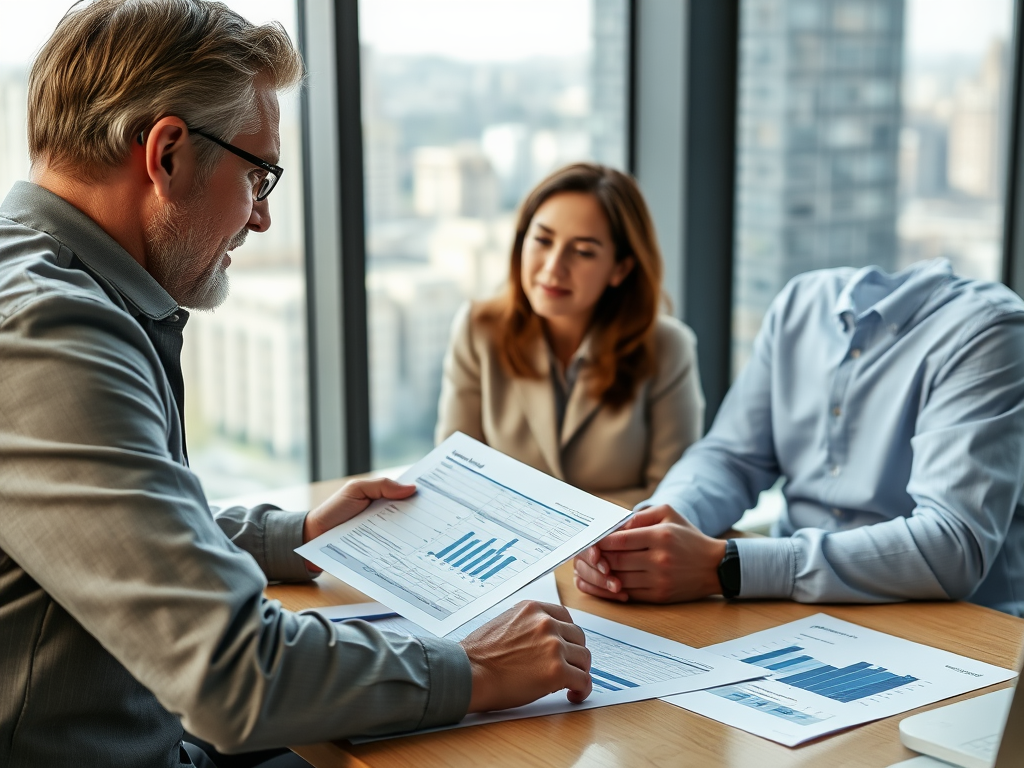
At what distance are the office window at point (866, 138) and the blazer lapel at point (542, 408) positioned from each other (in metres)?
1.16

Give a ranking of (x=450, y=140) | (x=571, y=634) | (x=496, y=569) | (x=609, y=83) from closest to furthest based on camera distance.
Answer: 1. (x=571, y=634)
2. (x=496, y=569)
3. (x=450, y=140)
4. (x=609, y=83)

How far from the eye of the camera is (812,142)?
3.38 m

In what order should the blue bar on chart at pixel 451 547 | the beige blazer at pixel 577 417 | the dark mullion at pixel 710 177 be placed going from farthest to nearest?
the dark mullion at pixel 710 177, the beige blazer at pixel 577 417, the blue bar on chart at pixel 451 547

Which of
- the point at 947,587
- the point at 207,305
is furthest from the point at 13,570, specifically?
the point at 947,587

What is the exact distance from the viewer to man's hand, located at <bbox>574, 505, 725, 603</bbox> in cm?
151

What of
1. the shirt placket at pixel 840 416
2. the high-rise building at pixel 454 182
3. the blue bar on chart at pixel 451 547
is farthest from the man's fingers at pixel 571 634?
the high-rise building at pixel 454 182

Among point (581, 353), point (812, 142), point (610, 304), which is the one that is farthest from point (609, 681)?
point (812, 142)

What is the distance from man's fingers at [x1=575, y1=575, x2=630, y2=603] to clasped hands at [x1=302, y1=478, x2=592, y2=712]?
0.25 metres

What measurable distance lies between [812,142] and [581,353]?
4.54 ft

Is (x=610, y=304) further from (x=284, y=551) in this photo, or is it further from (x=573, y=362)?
(x=284, y=551)

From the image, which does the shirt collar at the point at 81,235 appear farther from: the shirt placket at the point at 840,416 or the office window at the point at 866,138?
the office window at the point at 866,138

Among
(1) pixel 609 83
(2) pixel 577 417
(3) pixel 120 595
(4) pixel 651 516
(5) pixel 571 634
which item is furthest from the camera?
(1) pixel 609 83

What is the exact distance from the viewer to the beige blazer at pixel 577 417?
7.88 ft

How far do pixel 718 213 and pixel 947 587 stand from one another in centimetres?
190
